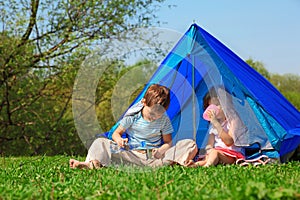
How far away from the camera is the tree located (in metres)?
7.09

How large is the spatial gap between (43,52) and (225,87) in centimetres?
368

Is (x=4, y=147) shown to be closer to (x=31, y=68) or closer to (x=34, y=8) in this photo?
(x=31, y=68)

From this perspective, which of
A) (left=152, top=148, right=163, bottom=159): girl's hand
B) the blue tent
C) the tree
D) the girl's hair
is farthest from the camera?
the tree

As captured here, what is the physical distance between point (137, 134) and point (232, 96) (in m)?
0.82

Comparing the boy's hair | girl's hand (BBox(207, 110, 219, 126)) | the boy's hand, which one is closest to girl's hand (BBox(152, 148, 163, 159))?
the boy's hand

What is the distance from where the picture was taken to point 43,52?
23.7 feet

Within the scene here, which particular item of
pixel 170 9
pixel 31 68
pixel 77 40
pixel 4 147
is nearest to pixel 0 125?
pixel 4 147

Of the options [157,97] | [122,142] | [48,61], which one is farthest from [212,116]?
[48,61]

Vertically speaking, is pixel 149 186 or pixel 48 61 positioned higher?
pixel 48 61

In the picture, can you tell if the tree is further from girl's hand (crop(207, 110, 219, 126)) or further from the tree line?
girl's hand (crop(207, 110, 219, 126))

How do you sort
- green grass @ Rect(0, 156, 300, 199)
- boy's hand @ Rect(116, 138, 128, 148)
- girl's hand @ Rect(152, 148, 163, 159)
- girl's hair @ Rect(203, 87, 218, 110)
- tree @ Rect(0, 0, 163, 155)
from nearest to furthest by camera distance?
green grass @ Rect(0, 156, 300, 199)
boy's hand @ Rect(116, 138, 128, 148)
girl's hand @ Rect(152, 148, 163, 159)
girl's hair @ Rect(203, 87, 218, 110)
tree @ Rect(0, 0, 163, 155)

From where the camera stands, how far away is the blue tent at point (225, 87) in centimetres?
399

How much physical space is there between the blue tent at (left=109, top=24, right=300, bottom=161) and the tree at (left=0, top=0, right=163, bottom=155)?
2715mm

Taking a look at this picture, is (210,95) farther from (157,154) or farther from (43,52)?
(43,52)
